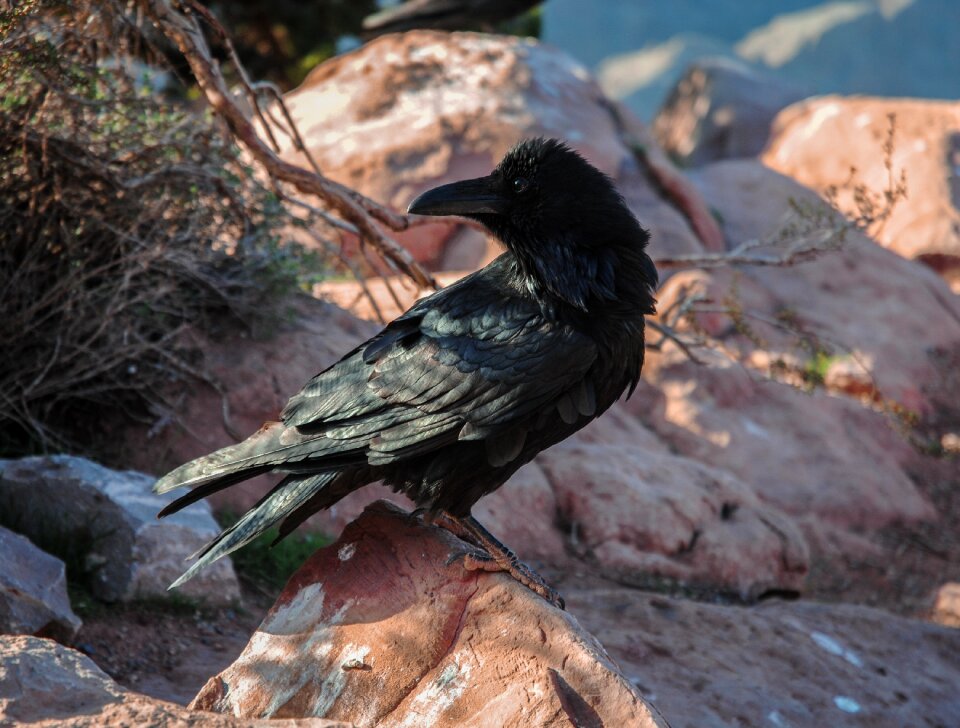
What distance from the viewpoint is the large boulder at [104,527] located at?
4012 millimetres

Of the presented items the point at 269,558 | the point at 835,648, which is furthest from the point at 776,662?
the point at 269,558

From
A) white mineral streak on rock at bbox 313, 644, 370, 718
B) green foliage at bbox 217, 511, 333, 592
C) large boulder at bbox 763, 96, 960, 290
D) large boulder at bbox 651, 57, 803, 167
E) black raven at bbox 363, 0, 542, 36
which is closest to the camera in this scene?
white mineral streak on rock at bbox 313, 644, 370, 718

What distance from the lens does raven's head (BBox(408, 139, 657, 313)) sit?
293 cm

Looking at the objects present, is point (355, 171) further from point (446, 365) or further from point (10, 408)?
point (446, 365)

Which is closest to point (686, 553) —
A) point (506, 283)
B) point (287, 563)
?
point (287, 563)

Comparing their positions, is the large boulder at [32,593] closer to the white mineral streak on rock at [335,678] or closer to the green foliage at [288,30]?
the white mineral streak on rock at [335,678]

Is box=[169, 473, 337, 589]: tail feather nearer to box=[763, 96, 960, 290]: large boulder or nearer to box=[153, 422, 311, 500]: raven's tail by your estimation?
box=[153, 422, 311, 500]: raven's tail

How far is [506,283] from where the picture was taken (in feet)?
10.0

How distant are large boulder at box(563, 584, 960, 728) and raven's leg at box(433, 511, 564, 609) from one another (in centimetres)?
80

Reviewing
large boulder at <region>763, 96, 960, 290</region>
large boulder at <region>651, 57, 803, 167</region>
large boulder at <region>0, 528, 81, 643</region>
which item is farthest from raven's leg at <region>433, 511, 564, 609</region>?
large boulder at <region>651, 57, 803, 167</region>

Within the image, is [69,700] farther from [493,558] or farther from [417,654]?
[493,558]

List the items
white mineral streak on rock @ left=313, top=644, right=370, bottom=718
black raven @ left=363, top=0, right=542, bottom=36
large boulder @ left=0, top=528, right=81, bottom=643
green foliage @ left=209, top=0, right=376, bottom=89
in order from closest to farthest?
white mineral streak on rock @ left=313, top=644, right=370, bottom=718 → large boulder @ left=0, top=528, right=81, bottom=643 → green foliage @ left=209, top=0, right=376, bottom=89 → black raven @ left=363, top=0, right=542, bottom=36

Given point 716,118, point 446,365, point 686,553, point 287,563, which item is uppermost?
point 446,365

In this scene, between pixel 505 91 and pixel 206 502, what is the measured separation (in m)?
5.85
